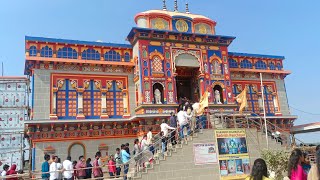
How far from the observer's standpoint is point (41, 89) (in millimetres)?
18172

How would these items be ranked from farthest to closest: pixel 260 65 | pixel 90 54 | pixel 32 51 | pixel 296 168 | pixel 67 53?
pixel 260 65 < pixel 90 54 < pixel 67 53 < pixel 32 51 < pixel 296 168

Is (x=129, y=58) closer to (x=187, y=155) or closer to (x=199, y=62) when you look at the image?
(x=199, y=62)

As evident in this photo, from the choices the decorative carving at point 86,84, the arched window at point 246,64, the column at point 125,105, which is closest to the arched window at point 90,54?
the decorative carving at point 86,84

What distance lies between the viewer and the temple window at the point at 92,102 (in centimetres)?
1919

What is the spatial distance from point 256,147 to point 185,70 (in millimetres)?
8593

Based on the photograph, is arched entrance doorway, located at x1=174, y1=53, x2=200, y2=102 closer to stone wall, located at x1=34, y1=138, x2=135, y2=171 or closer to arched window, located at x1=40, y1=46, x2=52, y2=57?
stone wall, located at x1=34, y1=138, x2=135, y2=171

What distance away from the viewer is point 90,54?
65.5 feet

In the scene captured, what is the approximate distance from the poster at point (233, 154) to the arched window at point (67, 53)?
1042 centimetres

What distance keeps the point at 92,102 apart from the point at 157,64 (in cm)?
496

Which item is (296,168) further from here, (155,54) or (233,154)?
(155,54)

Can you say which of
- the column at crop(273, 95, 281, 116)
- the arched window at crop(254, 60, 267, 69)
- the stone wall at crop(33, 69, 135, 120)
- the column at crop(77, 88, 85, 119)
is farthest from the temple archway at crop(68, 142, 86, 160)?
the column at crop(273, 95, 281, 116)

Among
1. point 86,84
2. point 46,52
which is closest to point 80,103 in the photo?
point 86,84

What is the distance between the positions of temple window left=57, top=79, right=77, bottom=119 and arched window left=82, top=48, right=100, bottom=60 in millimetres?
2033

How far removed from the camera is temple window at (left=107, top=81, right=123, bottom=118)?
65.0ft
